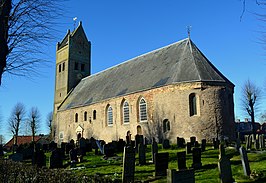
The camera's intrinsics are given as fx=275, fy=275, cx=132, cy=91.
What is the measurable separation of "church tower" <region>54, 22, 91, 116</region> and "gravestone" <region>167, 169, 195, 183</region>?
36444mm

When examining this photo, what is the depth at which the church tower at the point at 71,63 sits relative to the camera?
4144cm

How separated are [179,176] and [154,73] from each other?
21.3 metres

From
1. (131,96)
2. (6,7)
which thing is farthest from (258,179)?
(131,96)

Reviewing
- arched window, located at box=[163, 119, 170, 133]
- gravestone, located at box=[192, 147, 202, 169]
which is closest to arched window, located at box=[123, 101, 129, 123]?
arched window, located at box=[163, 119, 170, 133]

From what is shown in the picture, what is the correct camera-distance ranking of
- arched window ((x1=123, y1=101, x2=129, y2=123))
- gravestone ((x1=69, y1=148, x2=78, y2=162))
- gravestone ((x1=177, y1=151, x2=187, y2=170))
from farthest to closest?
arched window ((x1=123, y1=101, x2=129, y2=123)) → gravestone ((x1=69, y1=148, x2=78, y2=162)) → gravestone ((x1=177, y1=151, x2=187, y2=170))

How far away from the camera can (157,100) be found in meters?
24.8

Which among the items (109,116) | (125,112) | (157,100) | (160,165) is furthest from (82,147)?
(109,116)

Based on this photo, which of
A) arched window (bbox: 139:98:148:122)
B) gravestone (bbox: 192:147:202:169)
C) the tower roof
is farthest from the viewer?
arched window (bbox: 139:98:148:122)

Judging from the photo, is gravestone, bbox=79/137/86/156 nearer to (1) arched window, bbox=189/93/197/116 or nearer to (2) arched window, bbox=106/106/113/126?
(1) arched window, bbox=189/93/197/116

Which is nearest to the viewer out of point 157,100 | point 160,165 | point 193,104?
point 160,165

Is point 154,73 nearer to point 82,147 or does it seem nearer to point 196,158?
point 82,147

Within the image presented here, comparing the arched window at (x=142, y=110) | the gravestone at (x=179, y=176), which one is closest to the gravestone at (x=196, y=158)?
the gravestone at (x=179, y=176)

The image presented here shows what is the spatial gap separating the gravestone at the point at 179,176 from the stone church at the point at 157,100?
659 inches

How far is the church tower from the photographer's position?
4144 cm
